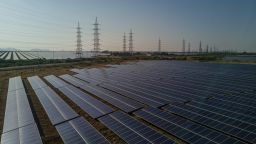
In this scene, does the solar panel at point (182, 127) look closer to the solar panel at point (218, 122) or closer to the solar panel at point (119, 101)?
the solar panel at point (218, 122)

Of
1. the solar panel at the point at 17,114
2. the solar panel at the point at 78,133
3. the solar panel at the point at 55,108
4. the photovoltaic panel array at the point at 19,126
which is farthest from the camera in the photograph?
the solar panel at the point at 55,108

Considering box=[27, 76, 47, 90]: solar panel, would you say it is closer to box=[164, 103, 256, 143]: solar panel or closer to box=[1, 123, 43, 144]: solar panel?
box=[1, 123, 43, 144]: solar panel

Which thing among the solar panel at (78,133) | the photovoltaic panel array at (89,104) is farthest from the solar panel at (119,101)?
the solar panel at (78,133)

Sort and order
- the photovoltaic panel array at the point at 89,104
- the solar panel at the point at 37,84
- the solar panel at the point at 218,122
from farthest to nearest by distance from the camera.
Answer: the solar panel at the point at 37,84, the photovoltaic panel array at the point at 89,104, the solar panel at the point at 218,122

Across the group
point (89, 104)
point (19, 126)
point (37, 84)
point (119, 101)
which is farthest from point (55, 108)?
point (37, 84)

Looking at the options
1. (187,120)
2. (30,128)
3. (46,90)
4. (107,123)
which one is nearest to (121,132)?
(107,123)

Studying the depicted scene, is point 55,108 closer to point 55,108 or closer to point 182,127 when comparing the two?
point 55,108

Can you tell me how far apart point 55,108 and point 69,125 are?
16.1 feet

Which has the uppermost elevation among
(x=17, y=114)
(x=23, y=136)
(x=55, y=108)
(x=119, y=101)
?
(x=119, y=101)

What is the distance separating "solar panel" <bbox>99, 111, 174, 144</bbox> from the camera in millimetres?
12094

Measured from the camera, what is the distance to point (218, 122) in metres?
14.2

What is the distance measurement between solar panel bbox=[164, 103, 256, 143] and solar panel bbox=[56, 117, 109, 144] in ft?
21.0

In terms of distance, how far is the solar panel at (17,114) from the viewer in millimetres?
15445

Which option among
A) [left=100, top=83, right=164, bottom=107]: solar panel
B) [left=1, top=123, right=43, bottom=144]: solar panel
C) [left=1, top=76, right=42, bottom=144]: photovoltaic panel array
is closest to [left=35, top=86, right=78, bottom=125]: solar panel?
[left=1, top=76, right=42, bottom=144]: photovoltaic panel array
